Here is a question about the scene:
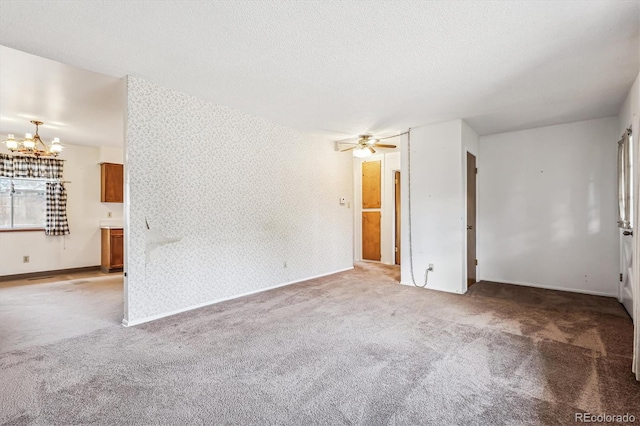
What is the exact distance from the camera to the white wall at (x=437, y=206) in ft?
14.6

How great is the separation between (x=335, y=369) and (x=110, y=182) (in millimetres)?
6651

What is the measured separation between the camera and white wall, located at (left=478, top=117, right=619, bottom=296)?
14.4ft

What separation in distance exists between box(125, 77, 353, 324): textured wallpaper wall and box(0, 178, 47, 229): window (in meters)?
4.42

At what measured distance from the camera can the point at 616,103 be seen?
3816 millimetres

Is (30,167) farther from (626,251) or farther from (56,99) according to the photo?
(626,251)

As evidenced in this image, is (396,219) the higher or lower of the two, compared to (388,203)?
lower

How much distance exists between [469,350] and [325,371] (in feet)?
4.23

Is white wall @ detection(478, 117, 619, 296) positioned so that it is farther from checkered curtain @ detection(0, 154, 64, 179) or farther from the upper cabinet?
checkered curtain @ detection(0, 154, 64, 179)

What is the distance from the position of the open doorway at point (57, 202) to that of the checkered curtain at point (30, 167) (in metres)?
0.01

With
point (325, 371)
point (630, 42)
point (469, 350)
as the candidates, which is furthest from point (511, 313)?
point (630, 42)

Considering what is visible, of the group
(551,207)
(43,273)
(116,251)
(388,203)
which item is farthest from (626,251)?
(43,273)

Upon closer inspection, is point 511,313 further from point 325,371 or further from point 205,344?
point 205,344

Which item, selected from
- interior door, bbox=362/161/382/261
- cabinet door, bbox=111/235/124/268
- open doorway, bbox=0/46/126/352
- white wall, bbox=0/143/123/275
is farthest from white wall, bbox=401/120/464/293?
white wall, bbox=0/143/123/275

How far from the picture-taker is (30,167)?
5750 millimetres
